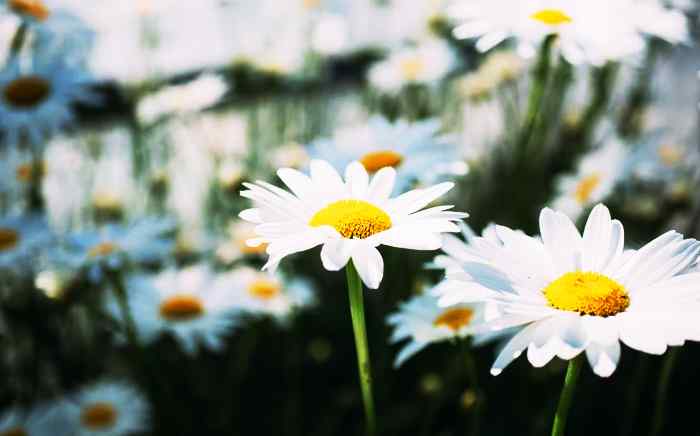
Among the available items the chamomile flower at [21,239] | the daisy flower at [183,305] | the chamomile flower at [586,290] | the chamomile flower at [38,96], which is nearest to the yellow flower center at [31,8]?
the chamomile flower at [38,96]

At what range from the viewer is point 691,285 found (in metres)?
0.44

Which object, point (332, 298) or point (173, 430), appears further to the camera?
point (332, 298)

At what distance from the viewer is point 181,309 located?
1.00 meters

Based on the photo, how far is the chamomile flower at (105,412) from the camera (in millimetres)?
1062

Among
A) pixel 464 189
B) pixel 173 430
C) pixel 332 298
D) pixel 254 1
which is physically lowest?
pixel 173 430

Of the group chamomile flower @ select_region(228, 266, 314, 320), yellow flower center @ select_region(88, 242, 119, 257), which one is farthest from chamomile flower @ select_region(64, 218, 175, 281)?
chamomile flower @ select_region(228, 266, 314, 320)

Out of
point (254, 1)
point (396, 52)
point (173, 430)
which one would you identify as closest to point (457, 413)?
point (173, 430)

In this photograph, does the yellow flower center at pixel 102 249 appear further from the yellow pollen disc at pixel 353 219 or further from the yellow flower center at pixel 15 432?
the yellow pollen disc at pixel 353 219

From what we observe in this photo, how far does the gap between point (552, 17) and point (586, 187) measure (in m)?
0.34

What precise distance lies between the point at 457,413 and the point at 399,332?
1.40ft

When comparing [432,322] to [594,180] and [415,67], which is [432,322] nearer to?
[594,180]

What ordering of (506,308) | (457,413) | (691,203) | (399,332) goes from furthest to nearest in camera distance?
(691,203) → (457,413) → (399,332) → (506,308)

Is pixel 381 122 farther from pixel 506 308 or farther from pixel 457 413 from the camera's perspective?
pixel 506 308

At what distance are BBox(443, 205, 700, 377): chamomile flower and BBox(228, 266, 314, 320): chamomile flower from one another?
0.47m
